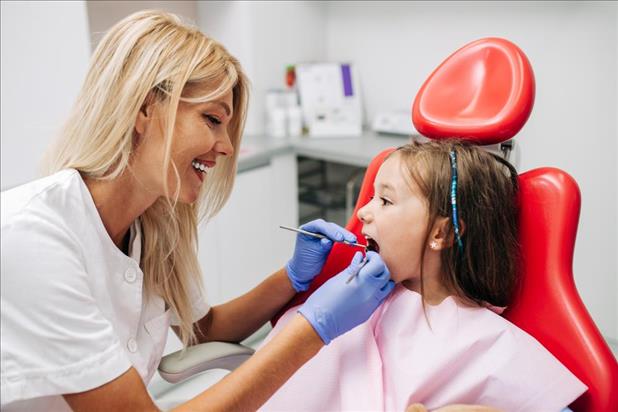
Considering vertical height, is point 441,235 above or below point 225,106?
below

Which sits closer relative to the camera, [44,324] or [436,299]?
[44,324]

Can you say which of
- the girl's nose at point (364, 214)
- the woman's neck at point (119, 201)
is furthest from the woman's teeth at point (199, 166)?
the girl's nose at point (364, 214)

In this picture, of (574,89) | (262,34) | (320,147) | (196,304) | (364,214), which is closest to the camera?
(364,214)

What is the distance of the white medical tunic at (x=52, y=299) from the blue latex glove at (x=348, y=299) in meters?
0.33

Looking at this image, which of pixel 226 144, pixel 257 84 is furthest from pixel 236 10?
pixel 226 144

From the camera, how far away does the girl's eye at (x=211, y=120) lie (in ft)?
3.51

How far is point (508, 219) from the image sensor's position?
3.71 ft

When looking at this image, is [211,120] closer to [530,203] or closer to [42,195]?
[42,195]

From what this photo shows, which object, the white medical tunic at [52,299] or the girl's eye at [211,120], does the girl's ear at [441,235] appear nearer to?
the girl's eye at [211,120]

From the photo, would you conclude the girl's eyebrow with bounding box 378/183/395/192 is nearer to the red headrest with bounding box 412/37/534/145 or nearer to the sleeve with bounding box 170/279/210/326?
the red headrest with bounding box 412/37/534/145

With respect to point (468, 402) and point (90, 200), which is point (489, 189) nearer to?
point (468, 402)

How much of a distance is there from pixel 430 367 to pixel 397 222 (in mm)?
284

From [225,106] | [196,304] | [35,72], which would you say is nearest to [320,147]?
[35,72]

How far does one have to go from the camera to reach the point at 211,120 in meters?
1.09
